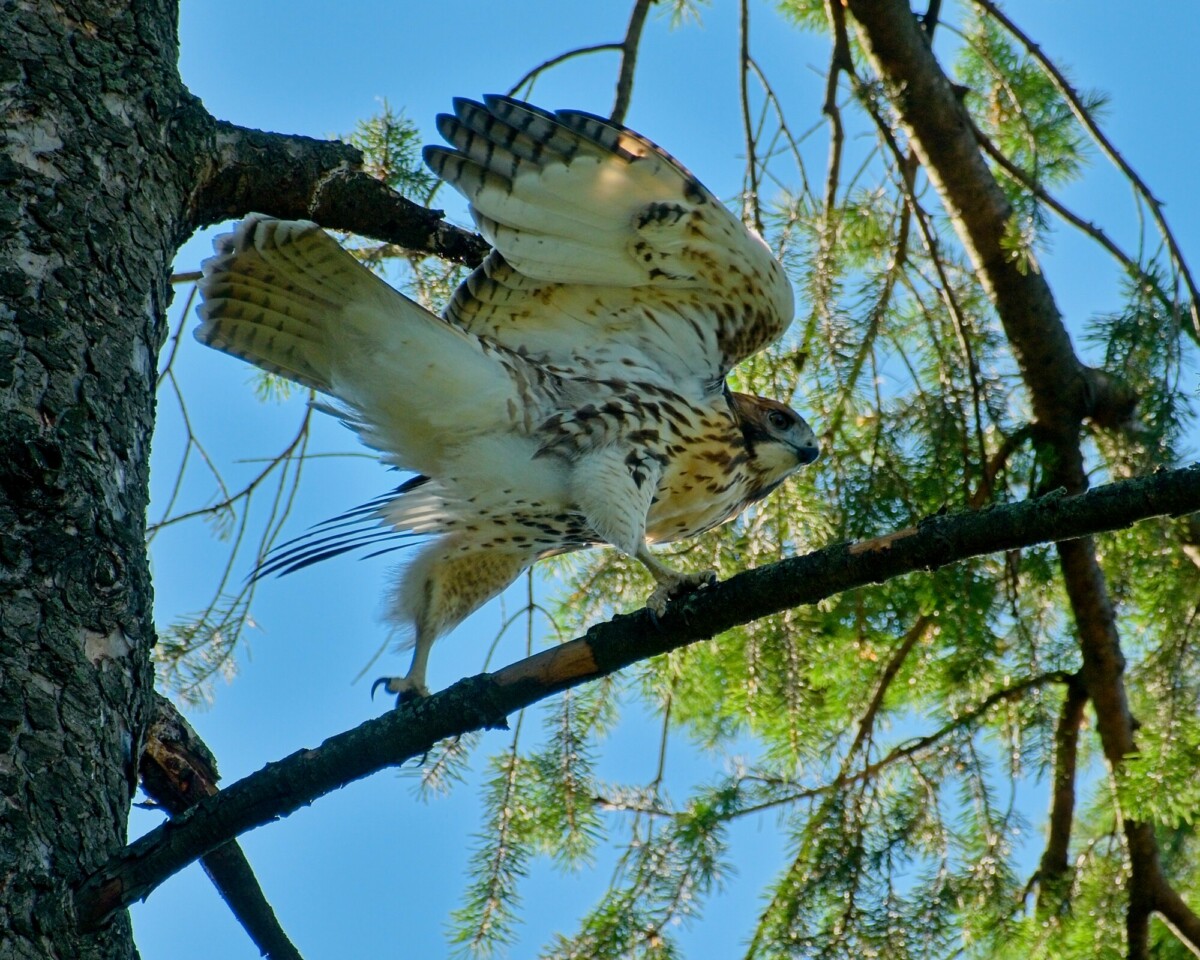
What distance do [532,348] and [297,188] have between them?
91 cm

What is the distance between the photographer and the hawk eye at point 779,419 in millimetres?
3953

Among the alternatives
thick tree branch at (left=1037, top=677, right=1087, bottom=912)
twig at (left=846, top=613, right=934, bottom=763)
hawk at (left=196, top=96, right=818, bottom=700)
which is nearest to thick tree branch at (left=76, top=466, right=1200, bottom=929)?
hawk at (left=196, top=96, right=818, bottom=700)

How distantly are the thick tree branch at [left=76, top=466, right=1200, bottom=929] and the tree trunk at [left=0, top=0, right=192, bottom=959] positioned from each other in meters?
0.11

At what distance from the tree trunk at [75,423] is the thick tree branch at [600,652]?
4.2 inches

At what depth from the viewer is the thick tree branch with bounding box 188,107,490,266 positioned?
284 centimetres

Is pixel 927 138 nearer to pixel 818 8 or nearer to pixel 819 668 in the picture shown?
pixel 818 8

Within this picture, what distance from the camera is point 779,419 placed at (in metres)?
3.96

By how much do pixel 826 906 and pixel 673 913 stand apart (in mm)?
421

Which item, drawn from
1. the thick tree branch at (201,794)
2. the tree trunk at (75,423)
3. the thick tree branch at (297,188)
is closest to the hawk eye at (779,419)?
the thick tree branch at (297,188)

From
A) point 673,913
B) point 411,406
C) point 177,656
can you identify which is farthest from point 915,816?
point 177,656

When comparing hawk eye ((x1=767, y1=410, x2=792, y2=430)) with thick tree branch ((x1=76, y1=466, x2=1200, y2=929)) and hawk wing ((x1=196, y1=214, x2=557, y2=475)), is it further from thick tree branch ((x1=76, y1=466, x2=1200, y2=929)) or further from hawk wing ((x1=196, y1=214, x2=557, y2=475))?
thick tree branch ((x1=76, y1=466, x2=1200, y2=929))

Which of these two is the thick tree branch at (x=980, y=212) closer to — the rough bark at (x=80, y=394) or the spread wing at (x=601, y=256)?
the spread wing at (x=601, y=256)

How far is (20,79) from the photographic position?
2.48m

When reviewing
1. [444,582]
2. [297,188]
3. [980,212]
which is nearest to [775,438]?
[980,212]
